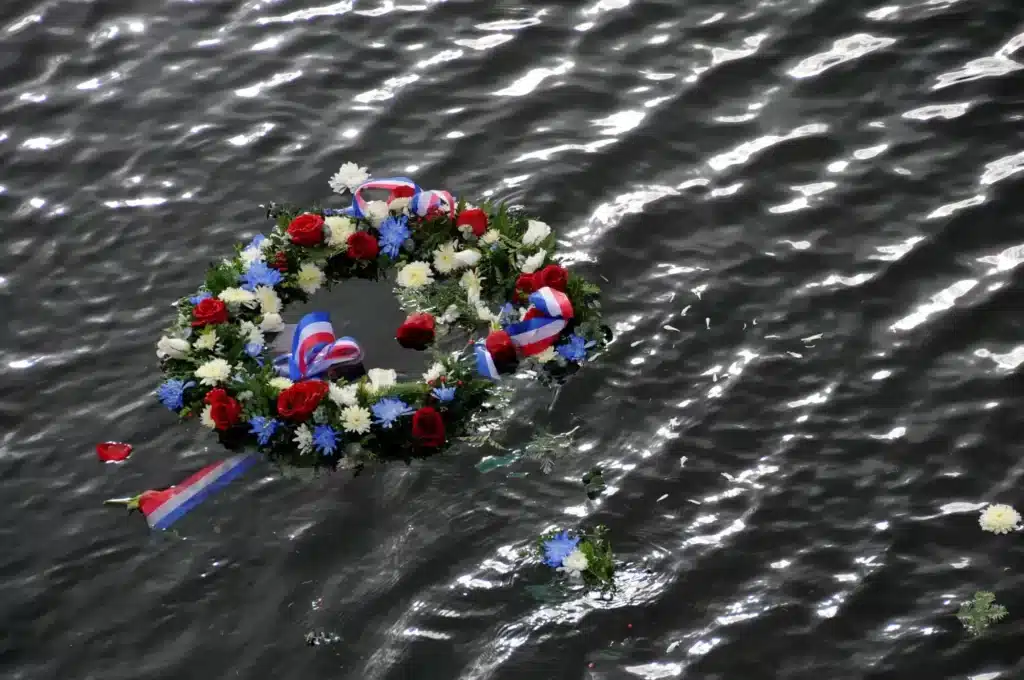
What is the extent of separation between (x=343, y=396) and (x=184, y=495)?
2.00 ft

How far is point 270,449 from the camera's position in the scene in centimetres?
427

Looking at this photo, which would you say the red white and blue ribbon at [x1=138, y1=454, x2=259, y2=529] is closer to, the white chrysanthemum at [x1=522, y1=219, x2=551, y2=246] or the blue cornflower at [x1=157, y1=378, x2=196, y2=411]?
the blue cornflower at [x1=157, y1=378, x2=196, y2=411]

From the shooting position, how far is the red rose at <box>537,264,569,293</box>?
14.7ft

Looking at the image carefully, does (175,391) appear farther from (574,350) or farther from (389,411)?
(574,350)

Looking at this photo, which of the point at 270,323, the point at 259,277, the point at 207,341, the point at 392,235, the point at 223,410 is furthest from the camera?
the point at 392,235

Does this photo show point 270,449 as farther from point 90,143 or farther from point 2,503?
point 90,143

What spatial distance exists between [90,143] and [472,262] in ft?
7.17

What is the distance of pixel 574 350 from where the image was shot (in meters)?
4.42

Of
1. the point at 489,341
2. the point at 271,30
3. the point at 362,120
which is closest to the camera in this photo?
the point at 489,341

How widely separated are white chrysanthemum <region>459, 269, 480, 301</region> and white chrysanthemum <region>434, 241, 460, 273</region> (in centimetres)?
7

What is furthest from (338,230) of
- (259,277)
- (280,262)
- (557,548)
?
(557,548)

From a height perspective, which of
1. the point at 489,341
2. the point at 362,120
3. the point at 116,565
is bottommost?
the point at 116,565

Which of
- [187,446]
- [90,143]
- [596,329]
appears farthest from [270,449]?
[90,143]

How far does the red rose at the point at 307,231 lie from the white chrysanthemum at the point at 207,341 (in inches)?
20.1
